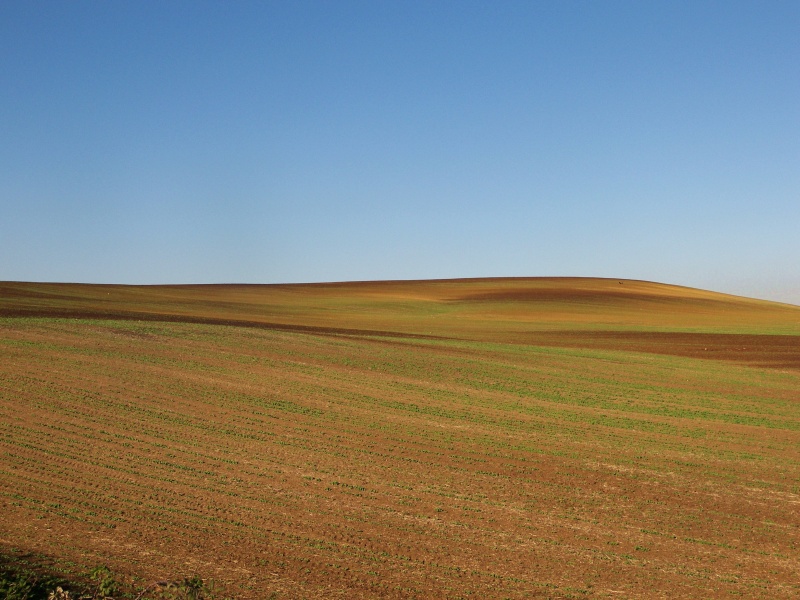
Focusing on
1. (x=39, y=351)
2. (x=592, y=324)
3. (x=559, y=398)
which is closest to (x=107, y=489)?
(x=39, y=351)

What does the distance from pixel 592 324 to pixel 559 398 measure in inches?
1160

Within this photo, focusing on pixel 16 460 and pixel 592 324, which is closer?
pixel 16 460

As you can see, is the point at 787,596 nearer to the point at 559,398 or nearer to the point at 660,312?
the point at 559,398

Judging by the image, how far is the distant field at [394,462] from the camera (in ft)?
42.2

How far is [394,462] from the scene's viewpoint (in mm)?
18797

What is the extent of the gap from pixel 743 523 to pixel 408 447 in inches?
312

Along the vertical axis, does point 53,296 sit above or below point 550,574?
above

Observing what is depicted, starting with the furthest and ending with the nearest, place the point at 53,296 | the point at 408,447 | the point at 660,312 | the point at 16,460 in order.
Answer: the point at 660,312
the point at 53,296
the point at 408,447
the point at 16,460

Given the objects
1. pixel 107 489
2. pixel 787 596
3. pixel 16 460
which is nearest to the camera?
pixel 787 596

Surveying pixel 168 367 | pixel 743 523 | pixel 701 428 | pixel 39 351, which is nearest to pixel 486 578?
pixel 743 523

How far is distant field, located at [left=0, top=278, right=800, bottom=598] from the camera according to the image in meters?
12.9

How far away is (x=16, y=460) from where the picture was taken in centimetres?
1669

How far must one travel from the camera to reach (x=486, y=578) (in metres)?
12.5

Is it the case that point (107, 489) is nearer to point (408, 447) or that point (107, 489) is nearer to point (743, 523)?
point (408, 447)
